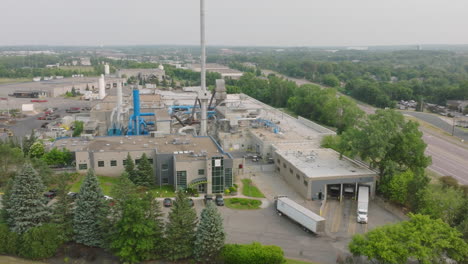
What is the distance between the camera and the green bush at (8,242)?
28.6 m

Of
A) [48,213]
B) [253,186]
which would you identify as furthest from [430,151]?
[48,213]

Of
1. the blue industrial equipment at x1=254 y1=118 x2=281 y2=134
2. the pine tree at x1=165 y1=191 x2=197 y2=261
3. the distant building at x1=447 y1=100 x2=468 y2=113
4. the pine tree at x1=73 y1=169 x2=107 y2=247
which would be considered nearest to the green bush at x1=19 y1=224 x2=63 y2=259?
the pine tree at x1=73 y1=169 x2=107 y2=247

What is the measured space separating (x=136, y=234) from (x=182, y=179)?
14477 millimetres

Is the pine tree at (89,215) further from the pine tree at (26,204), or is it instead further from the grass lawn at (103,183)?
the grass lawn at (103,183)

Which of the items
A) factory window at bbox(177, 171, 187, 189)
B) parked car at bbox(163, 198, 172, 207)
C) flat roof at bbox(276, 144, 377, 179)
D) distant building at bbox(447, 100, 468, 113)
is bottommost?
parked car at bbox(163, 198, 172, 207)

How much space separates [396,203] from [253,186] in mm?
15332

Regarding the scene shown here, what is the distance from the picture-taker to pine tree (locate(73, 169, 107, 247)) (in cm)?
2891

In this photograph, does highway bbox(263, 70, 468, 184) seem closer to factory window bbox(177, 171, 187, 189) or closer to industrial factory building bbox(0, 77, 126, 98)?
factory window bbox(177, 171, 187, 189)

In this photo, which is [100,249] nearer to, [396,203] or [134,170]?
[134,170]

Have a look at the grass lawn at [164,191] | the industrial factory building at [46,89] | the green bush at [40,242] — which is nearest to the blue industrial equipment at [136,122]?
the grass lawn at [164,191]

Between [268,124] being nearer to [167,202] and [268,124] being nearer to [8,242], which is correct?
[167,202]

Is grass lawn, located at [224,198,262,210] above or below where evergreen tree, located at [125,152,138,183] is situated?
below

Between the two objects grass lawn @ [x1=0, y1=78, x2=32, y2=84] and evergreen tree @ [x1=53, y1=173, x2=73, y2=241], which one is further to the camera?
grass lawn @ [x1=0, y1=78, x2=32, y2=84]

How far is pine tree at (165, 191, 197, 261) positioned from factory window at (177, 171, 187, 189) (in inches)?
512
